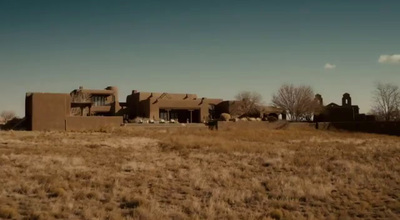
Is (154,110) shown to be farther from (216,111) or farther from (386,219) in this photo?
(386,219)

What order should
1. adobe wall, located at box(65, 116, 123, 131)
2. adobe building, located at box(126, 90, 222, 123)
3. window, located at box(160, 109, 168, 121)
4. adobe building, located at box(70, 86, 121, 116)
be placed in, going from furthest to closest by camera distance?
window, located at box(160, 109, 168, 121) < adobe building, located at box(126, 90, 222, 123) < adobe building, located at box(70, 86, 121, 116) < adobe wall, located at box(65, 116, 123, 131)

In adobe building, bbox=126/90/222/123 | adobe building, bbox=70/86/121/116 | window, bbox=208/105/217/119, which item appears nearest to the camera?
adobe building, bbox=70/86/121/116

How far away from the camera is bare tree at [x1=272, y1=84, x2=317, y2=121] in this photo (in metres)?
70.6

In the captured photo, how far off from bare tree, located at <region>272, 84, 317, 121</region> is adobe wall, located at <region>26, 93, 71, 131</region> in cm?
4348

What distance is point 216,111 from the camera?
241 feet

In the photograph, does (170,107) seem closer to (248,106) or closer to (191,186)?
(248,106)

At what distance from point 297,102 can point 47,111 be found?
151ft

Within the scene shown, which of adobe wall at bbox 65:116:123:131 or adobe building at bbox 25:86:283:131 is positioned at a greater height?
adobe building at bbox 25:86:283:131

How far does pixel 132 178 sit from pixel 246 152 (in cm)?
1331

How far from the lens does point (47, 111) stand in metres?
47.0

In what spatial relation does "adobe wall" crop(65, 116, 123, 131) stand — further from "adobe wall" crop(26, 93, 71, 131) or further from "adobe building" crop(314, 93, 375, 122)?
"adobe building" crop(314, 93, 375, 122)

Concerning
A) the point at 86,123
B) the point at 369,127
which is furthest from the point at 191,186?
the point at 369,127

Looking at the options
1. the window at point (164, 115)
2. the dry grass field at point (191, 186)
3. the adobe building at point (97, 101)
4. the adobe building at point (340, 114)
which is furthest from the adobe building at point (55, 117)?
the adobe building at point (340, 114)

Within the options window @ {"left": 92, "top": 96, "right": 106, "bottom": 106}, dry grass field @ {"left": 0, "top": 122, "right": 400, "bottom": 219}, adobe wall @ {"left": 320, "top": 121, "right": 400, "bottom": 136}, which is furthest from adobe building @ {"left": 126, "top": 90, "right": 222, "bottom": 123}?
dry grass field @ {"left": 0, "top": 122, "right": 400, "bottom": 219}
